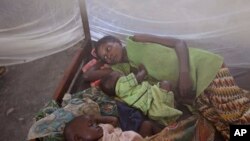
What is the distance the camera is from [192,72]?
1.45m

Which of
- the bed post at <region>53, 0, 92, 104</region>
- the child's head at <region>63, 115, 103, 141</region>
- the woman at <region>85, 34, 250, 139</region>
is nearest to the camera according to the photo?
the child's head at <region>63, 115, 103, 141</region>

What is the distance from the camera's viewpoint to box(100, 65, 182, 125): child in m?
1.39

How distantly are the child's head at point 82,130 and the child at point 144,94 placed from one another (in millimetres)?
238

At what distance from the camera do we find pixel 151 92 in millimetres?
1435

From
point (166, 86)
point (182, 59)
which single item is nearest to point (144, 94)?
point (166, 86)

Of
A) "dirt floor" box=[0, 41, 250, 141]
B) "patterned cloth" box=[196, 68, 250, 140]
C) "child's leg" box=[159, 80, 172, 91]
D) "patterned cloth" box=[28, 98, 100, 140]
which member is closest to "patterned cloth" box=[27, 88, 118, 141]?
"patterned cloth" box=[28, 98, 100, 140]

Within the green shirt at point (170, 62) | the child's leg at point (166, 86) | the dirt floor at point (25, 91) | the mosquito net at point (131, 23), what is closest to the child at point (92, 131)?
the child's leg at point (166, 86)

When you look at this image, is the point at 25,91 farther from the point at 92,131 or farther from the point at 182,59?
the point at 182,59

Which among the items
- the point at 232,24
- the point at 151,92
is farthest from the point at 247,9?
the point at 151,92

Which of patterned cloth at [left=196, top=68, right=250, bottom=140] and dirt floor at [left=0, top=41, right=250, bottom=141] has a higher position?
patterned cloth at [left=196, top=68, right=250, bottom=140]

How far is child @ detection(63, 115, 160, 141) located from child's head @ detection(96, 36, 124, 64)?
0.37 meters

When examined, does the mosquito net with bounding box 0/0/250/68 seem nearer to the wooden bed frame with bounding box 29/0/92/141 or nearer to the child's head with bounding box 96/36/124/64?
the wooden bed frame with bounding box 29/0/92/141

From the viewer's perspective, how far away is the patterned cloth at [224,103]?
4.43 feet

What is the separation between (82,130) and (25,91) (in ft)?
3.76
